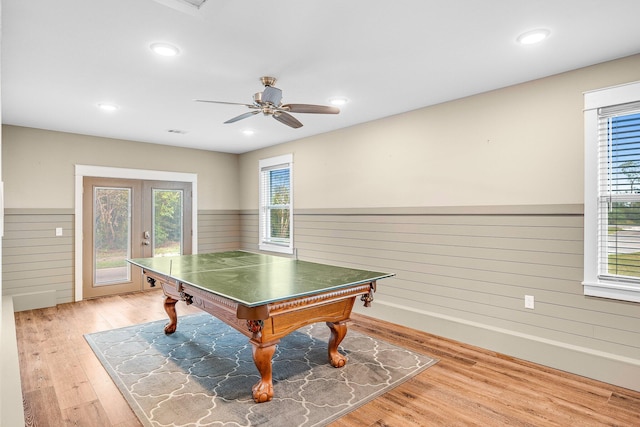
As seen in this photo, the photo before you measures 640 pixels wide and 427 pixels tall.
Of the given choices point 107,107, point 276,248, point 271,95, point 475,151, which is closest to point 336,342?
point 271,95

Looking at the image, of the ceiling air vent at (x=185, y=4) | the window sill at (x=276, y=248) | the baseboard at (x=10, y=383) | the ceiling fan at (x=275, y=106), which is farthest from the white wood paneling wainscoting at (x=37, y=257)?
the ceiling air vent at (x=185, y=4)

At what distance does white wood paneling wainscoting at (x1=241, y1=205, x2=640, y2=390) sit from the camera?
2996 mm

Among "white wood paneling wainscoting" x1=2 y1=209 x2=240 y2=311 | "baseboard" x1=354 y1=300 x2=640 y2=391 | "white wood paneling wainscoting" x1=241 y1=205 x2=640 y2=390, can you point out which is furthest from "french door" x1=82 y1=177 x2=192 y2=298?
"baseboard" x1=354 y1=300 x2=640 y2=391

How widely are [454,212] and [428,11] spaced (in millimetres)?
2174

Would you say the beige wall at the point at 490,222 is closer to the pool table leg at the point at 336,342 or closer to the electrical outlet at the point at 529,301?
the electrical outlet at the point at 529,301

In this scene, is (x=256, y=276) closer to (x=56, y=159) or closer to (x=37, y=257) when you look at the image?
(x=37, y=257)

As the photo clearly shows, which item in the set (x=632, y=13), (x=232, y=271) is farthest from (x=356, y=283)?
(x=632, y=13)

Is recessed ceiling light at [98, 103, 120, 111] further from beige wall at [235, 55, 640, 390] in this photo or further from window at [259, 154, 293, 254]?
beige wall at [235, 55, 640, 390]

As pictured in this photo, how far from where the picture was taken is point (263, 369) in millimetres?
2709

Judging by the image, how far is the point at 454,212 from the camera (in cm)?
392

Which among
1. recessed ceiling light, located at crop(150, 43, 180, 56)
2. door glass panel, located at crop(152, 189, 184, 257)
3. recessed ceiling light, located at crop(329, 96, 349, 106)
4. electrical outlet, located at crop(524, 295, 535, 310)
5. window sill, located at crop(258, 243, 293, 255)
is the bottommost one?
electrical outlet, located at crop(524, 295, 535, 310)

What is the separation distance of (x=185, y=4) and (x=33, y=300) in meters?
4.81

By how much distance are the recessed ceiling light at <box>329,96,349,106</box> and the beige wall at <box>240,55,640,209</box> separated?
2.69 ft

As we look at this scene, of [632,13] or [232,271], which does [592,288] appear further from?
[232,271]
